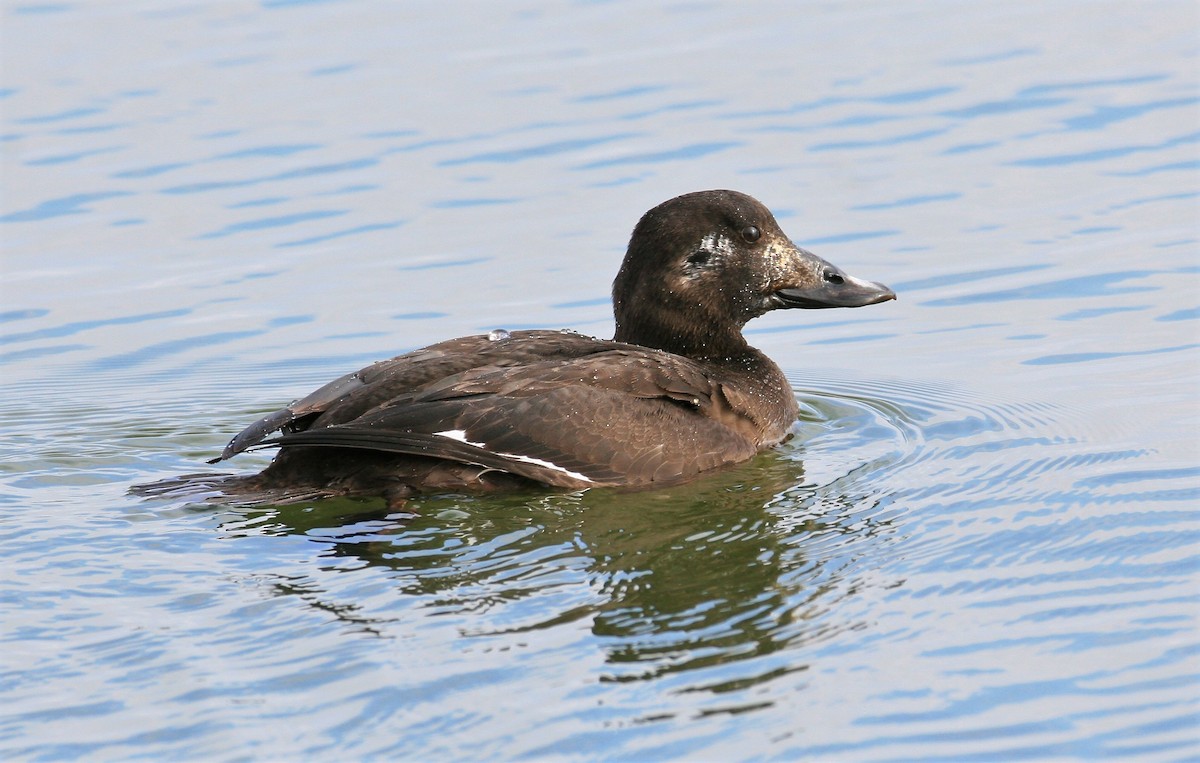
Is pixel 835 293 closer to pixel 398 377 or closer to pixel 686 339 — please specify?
pixel 686 339

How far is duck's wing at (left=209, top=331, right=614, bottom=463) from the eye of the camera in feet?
24.7

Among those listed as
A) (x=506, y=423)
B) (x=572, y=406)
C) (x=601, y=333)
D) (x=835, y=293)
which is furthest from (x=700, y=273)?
(x=601, y=333)

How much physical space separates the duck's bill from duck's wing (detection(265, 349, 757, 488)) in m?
1.24

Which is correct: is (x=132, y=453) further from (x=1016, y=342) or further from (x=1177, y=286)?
(x=1177, y=286)

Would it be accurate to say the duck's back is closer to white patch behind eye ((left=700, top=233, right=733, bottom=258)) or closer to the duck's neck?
the duck's neck

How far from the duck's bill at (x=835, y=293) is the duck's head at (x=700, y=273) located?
0.08 meters

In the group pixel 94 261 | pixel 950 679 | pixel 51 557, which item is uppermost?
pixel 94 261

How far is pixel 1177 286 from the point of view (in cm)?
1036

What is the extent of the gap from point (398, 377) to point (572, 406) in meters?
0.78

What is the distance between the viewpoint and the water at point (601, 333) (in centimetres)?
539

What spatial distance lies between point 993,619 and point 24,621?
133 inches

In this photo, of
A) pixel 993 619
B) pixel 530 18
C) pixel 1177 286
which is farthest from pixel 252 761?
pixel 530 18

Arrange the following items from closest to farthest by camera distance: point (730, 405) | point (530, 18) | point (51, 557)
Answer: point (51, 557), point (730, 405), point (530, 18)

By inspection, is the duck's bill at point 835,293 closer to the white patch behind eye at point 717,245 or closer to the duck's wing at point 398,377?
the white patch behind eye at point 717,245
